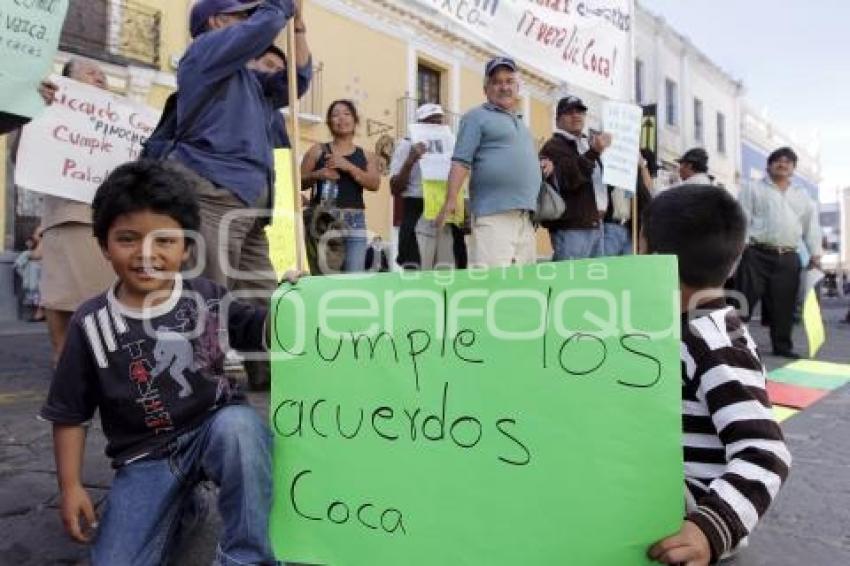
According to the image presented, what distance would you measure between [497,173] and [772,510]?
7.18ft

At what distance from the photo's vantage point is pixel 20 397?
3.51 metres

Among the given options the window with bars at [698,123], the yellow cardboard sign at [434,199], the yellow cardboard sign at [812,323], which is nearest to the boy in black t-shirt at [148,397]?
the yellow cardboard sign at [434,199]

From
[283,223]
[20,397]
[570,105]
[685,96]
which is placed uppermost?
[685,96]

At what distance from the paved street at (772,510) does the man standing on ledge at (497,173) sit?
1.50m

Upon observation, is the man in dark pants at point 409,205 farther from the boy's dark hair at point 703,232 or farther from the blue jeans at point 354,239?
the boy's dark hair at point 703,232

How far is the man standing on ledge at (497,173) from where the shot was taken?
384cm

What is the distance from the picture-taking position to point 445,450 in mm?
1461

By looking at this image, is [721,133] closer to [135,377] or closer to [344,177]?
[344,177]

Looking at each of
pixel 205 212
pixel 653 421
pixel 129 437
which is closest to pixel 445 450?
pixel 653 421

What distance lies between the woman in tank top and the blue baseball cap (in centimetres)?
168

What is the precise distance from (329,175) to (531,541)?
314 cm

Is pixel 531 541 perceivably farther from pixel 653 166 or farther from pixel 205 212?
pixel 653 166

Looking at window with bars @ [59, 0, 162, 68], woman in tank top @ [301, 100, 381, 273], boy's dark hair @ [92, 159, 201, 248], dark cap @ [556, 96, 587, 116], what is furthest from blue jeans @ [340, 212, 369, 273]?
window with bars @ [59, 0, 162, 68]

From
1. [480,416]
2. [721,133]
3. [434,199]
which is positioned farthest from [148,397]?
[721,133]
